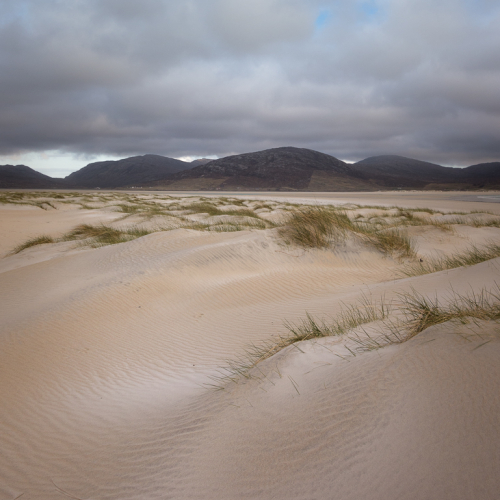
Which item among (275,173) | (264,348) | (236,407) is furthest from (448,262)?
(275,173)

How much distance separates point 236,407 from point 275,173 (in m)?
118

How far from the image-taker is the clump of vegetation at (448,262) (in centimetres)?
559

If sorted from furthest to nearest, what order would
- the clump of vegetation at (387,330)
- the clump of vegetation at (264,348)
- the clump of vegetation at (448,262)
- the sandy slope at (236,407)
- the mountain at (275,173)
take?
the mountain at (275,173) < the clump of vegetation at (448,262) < the clump of vegetation at (264,348) < the clump of vegetation at (387,330) < the sandy slope at (236,407)

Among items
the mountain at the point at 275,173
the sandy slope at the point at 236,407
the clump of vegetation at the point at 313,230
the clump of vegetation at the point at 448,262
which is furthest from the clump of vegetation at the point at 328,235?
the mountain at the point at 275,173

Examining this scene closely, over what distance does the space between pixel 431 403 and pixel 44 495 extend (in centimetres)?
197

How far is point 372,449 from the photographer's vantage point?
1.36 m

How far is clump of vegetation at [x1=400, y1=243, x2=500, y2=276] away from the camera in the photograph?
5.59m

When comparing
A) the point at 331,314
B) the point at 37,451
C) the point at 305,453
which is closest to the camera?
the point at 305,453

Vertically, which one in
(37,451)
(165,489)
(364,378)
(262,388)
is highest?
(364,378)

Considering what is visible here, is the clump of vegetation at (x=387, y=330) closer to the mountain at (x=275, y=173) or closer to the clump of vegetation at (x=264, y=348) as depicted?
the clump of vegetation at (x=264, y=348)

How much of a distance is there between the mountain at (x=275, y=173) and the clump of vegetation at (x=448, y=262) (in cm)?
9265

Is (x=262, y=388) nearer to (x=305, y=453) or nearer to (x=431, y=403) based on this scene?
(x=305, y=453)

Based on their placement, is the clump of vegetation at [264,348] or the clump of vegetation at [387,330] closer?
the clump of vegetation at [387,330]

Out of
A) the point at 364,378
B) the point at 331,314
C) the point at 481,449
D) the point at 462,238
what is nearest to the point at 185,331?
the point at 331,314
